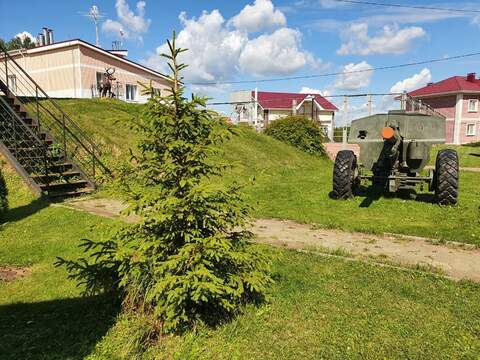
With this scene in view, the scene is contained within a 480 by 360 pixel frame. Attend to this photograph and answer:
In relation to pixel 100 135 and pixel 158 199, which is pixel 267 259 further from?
pixel 100 135

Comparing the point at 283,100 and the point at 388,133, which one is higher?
the point at 283,100

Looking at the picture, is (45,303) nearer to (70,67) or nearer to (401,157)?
(401,157)

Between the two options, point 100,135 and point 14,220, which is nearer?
point 14,220

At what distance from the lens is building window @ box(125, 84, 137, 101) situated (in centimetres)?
2967

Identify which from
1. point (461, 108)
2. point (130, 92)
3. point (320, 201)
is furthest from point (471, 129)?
point (320, 201)

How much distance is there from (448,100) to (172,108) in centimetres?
4236

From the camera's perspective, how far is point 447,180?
8.33m

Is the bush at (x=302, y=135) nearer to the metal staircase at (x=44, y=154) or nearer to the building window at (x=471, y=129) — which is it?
the metal staircase at (x=44, y=154)

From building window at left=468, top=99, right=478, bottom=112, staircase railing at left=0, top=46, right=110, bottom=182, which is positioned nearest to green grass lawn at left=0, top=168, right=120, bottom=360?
staircase railing at left=0, top=46, right=110, bottom=182

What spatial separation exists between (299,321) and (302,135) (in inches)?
691

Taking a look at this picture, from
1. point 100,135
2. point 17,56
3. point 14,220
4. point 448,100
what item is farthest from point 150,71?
point 448,100

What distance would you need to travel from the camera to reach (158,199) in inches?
135

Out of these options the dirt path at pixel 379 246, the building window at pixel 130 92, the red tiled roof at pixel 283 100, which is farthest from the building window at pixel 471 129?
the dirt path at pixel 379 246

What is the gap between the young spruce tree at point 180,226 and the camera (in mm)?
3303
